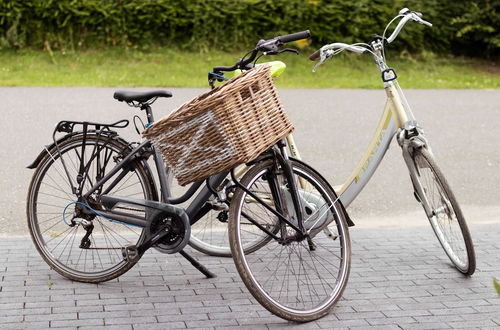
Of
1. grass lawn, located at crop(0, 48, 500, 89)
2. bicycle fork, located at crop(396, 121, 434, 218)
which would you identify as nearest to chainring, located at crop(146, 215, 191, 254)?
bicycle fork, located at crop(396, 121, 434, 218)

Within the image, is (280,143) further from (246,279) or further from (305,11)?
(305,11)

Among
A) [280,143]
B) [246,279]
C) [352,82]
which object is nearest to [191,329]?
[246,279]

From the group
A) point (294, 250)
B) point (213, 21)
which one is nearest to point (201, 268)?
point (294, 250)

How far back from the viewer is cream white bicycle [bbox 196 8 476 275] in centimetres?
501

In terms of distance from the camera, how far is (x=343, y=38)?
50.3 ft

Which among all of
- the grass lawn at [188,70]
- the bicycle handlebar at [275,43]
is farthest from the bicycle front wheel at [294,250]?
the grass lawn at [188,70]

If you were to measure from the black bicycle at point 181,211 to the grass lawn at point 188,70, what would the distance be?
23.8 feet

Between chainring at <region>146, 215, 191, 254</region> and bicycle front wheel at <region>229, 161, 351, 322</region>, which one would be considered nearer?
bicycle front wheel at <region>229, 161, 351, 322</region>

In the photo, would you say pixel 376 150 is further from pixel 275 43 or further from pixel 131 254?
pixel 131 254

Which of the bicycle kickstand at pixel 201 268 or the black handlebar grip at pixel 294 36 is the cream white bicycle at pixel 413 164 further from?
the bicycle kickstand at pixel 201 268

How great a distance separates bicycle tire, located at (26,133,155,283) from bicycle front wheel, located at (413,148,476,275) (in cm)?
147

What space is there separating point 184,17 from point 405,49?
3.70 metres

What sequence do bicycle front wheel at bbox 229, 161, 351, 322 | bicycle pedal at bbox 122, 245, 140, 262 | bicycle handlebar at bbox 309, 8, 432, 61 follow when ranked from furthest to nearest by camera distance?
bicycle handlebar at bbox 309, 8, 432, 61 → bicycle pedal at bbox 122, 245, 140, 262 → bicycle front wheel at bbox 229, 161, 351, 322

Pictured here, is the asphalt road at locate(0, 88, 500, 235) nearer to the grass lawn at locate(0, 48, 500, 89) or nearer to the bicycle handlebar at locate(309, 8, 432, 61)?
the grass lawn at locate(0, 48, 500, 89)
